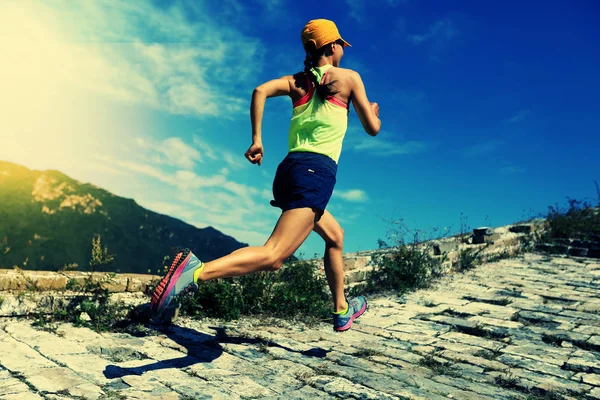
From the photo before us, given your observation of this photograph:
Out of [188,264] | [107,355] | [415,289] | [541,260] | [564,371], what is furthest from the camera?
[541,260]

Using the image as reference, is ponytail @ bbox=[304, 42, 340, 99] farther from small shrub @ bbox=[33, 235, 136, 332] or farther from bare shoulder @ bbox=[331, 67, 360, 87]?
small shrub @ bbox=[33, 235, 136, 332]

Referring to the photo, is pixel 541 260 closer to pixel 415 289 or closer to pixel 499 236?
pixel 499 236

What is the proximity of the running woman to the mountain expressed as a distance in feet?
20.1

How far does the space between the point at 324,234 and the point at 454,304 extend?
3.24 metres

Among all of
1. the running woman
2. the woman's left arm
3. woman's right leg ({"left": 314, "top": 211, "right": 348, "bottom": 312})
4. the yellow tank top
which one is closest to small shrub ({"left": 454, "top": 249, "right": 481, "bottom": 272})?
woman's right leg ({"left": 314, "top": 211, "right": 348, "bottom": 312})

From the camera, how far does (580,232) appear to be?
1190 centimetres

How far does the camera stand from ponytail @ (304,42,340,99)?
2949mm

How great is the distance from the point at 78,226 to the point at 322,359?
8908mm

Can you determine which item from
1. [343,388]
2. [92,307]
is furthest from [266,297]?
[343,388]

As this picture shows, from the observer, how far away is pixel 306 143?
2.92 metres

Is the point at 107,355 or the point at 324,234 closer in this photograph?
the point at 107,355

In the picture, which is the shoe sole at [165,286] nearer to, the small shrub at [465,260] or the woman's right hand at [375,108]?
the woman's right hand at [375,108]

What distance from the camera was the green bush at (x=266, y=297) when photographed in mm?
4301

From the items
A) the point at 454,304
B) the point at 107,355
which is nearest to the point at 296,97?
the point at 107,355
